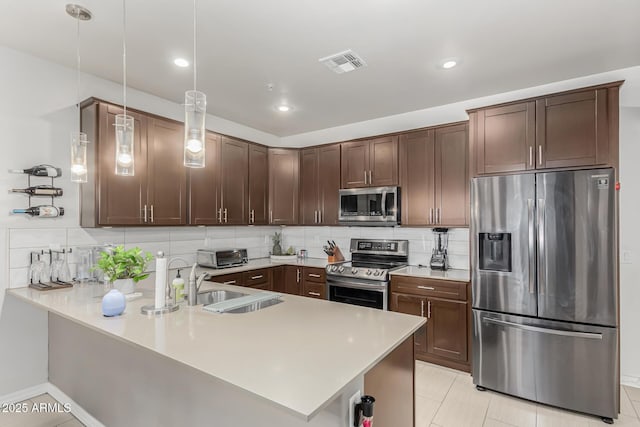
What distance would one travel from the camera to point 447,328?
323 cm

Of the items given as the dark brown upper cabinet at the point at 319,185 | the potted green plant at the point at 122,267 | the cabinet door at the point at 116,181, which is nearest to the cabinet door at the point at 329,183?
the dark brown upper cabinet at the point at 319,185

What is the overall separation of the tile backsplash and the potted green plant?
1.01 metres

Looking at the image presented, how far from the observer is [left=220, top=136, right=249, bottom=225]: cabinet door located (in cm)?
391

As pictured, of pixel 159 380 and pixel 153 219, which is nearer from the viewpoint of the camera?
pixel 159 380

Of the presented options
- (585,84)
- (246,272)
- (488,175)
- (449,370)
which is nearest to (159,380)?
(246,272)

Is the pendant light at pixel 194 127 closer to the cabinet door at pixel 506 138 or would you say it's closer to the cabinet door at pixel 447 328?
the cabinet door at pixel 506 138

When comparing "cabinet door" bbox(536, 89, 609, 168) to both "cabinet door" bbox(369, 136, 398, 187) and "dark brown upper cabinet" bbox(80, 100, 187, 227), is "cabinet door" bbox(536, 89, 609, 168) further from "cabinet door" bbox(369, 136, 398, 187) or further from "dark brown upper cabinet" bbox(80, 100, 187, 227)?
"dark brown upper cabinet" bbox(80, 100, 187, 227)

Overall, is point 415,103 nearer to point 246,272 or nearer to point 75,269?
point 246,272

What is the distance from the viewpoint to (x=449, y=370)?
3.24 meters

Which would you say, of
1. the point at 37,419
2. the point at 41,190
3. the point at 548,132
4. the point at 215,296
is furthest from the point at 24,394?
the point at 548,132

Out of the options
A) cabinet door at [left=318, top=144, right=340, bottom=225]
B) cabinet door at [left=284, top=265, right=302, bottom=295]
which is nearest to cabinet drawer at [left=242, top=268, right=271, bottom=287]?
cabinet door at [left=284, top=265, right=302, bottom=295]

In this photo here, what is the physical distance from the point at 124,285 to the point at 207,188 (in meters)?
1.67

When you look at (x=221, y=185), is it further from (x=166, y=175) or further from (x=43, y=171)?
(x=43, y=171)

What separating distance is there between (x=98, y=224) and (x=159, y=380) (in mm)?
1601
